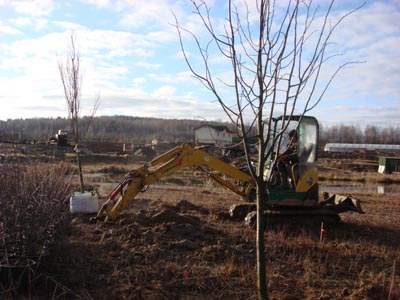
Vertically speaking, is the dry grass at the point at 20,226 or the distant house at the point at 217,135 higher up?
the distant house at the point at 217,135

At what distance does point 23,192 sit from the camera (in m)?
6.33

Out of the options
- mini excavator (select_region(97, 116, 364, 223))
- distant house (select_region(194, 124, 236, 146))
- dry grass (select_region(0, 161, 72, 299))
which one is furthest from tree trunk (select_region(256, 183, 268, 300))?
distant house (select_region(194, 124, 236, 146))

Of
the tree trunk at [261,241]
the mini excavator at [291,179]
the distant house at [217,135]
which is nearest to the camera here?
the tree trunk at [261,241]

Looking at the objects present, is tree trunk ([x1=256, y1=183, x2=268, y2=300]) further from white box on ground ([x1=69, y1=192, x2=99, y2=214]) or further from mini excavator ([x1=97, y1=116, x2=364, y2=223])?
white box on ground ([x1=69, y1=192, x2=99, y2=214])

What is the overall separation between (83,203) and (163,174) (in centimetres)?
186

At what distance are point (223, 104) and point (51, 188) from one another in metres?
4.69

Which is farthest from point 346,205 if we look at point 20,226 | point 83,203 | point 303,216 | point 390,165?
point 390,165

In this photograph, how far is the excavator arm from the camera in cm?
977

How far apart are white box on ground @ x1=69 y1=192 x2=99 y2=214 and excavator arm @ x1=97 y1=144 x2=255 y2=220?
44 cm

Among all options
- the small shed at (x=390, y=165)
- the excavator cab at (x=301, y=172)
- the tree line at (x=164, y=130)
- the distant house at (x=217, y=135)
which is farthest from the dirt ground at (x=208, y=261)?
the tree line at (x=164, y=130)

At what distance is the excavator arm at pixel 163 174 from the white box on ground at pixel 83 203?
1.46 ft

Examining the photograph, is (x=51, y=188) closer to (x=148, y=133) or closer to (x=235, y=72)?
(x=235, y=72)

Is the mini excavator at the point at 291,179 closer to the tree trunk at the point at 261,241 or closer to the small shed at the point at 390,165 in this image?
the tree trunk at the point at 261,241

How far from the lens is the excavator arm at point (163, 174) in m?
9.77
